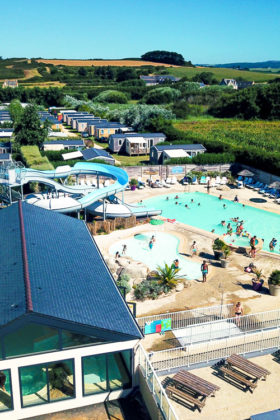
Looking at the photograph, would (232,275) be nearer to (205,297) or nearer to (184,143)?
(205,297)

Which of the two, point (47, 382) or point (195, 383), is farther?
point (195, 383)

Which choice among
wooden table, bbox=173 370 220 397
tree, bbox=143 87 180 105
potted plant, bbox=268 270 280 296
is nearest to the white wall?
wooden table, bbox=173 370 220 397

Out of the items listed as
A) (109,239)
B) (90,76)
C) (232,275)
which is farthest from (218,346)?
(90,76)

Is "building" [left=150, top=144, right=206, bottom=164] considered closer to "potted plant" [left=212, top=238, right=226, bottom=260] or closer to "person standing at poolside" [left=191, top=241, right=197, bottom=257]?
"person standing at poolside" [left=191, top=241, right=197, bottom=257]

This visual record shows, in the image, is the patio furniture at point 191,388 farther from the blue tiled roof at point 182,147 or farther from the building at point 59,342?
the blue tiled roof at point 182,147

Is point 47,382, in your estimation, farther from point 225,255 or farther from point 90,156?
point 90,156

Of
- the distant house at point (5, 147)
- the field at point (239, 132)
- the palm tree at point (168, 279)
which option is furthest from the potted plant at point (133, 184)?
the palm tree at point (168, 279)

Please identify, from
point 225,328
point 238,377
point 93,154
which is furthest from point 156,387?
point 93,154
